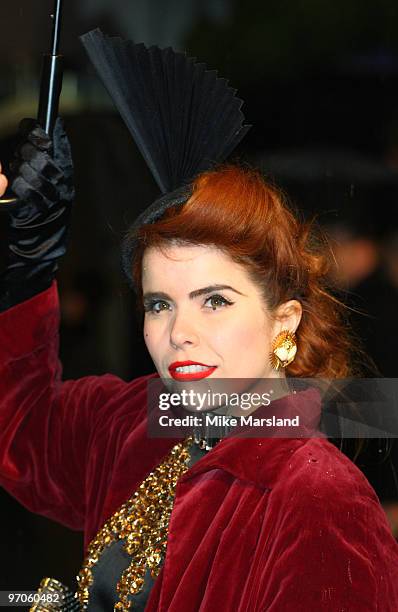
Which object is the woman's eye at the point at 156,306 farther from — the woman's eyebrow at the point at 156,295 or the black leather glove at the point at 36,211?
the black leather glove at the point at 36,211

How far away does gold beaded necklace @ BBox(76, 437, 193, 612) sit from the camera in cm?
121

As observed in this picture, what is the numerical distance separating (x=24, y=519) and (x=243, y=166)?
108 cm

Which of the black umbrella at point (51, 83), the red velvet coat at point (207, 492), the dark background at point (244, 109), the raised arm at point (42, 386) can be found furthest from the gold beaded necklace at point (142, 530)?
the dark background at point (244, 109)

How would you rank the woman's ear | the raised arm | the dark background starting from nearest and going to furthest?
the woman's ear → the raised arm → the dark background

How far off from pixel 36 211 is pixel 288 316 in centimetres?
36

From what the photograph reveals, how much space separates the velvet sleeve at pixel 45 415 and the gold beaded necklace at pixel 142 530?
0.33 feet

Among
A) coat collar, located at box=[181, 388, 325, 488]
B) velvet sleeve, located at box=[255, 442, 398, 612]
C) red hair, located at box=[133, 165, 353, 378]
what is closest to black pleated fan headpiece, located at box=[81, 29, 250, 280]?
red hair, located at box=[133, 165, 353, 378]

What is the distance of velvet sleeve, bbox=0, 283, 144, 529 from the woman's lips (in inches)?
8.6

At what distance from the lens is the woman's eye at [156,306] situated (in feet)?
3.94

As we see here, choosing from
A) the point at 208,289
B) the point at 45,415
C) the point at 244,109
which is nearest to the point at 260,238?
the point at 208,289

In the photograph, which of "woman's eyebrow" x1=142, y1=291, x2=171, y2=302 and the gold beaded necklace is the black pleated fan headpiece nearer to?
"woman's eyebrow" x1=142, y1=291, x2=171, y2=302

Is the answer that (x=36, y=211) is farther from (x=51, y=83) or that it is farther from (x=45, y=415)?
(x=45, y=415)

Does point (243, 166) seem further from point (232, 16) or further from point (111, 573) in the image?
point (232, 16)

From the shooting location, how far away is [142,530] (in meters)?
1.24
